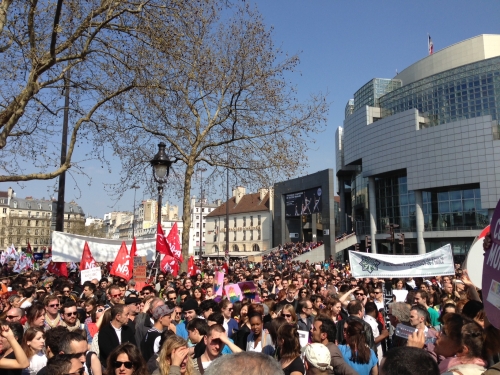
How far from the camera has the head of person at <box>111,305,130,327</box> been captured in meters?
5.72

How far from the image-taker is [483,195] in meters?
46.7

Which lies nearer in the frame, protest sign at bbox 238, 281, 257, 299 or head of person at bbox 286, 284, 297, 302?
head of person at bbox 286, 284, 297, 302

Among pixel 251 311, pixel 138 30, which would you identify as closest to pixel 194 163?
pixel 138 30

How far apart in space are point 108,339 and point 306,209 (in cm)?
5759

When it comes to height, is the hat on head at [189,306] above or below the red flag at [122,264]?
below

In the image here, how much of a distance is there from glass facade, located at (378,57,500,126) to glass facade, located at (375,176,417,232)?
8378 millimetres

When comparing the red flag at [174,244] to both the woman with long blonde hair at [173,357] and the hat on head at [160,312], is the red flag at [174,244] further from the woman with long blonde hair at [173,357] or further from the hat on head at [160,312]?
the woman with long blonde hair at [173,357]

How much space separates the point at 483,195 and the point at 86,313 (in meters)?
46.8

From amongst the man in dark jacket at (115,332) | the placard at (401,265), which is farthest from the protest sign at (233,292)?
the man in dark jacket at (115,332)

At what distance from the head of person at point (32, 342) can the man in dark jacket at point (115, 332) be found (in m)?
0.97

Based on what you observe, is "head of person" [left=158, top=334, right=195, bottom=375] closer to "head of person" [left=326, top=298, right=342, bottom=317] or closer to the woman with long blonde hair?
the woman with long blonde hair

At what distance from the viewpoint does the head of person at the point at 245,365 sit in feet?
6.54

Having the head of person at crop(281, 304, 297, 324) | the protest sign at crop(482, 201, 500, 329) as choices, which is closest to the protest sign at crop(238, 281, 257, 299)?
the head of person at crop(281, 304, 297, 324)

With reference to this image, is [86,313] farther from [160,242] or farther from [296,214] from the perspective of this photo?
[296,214]
